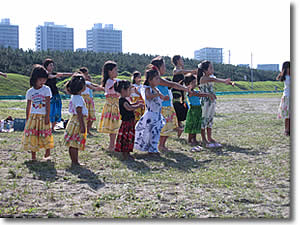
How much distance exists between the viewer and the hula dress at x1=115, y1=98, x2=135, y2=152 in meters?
5.99

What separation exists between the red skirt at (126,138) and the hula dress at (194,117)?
5.12 feet

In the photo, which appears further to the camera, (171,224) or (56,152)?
(56,152)

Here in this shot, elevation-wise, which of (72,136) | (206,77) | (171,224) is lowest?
(171,224)

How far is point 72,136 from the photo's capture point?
5.52 meters

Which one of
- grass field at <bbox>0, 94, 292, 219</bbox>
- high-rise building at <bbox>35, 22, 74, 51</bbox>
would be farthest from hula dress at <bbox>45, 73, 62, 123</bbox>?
grass field at <bbox>0, 94, 292, 219</bbox>

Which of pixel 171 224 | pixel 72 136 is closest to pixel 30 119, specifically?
pixel 72 136

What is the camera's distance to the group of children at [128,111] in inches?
220

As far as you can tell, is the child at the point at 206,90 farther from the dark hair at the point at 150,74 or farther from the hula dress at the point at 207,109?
the dark hair at the point at 150,74

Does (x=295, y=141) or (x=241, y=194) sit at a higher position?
(x=295, y=141)

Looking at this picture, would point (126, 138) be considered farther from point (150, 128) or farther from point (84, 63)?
point (84, 63)

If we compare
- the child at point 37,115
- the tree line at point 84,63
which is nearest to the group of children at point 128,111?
the child at point 37,115

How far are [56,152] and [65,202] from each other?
112 inches

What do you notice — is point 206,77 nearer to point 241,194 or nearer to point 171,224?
point 241,194

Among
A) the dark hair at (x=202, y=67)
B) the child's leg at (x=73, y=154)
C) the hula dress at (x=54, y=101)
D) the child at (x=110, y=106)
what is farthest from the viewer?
the hula dress at (x=54, y=101)
